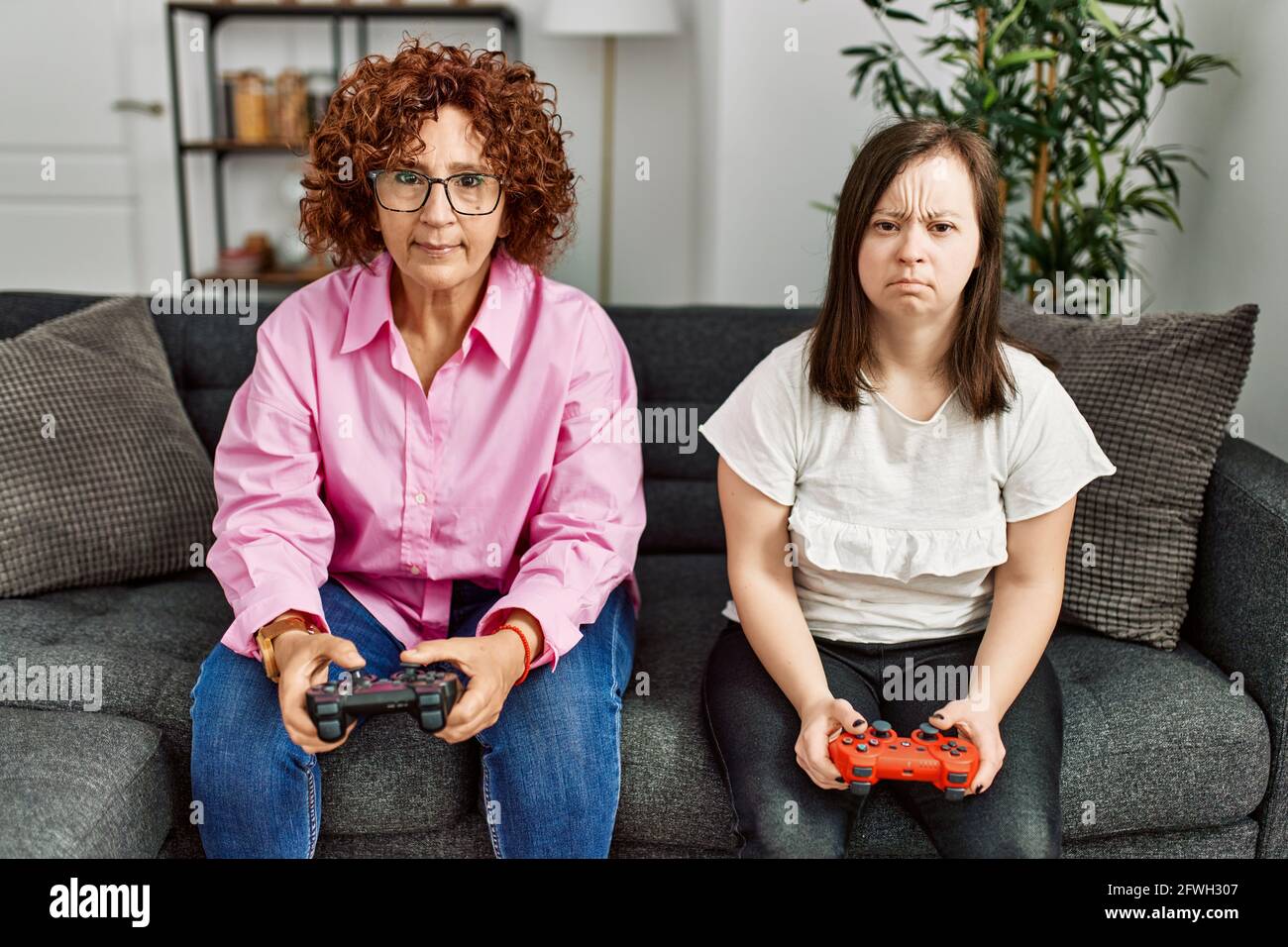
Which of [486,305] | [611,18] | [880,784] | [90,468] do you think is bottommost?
[880,784]

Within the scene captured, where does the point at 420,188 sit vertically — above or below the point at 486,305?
above

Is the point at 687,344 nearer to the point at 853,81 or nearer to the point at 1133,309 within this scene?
the point at 1133,309

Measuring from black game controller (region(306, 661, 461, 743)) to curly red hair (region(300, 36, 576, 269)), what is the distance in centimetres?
56

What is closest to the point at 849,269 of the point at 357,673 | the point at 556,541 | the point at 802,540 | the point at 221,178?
the point at 802,540

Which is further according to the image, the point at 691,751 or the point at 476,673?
the point at 691,751

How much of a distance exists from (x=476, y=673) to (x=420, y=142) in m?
0.57

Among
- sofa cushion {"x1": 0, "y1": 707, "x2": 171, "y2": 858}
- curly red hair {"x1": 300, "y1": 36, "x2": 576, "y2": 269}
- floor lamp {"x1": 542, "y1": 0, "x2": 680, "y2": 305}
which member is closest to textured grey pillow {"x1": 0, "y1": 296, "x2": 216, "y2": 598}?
sofa cushion {"x1": 0, "y1": 707, "x2": 171, "y2": 858}

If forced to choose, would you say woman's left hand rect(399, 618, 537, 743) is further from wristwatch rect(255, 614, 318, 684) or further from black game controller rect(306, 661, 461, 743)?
wristwatch rect(255, 614, 318, 684)

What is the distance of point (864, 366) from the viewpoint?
1265 millimetres

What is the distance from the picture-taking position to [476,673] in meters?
1.12

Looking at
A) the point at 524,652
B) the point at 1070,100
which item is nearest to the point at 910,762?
the point at 524,652

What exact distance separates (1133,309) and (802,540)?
146 centimetres

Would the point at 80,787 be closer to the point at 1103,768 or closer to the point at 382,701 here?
the point at 382,701

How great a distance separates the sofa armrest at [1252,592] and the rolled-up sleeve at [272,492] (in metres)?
1.07
